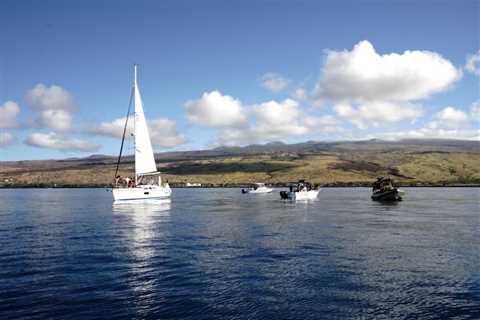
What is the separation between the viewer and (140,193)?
102 m

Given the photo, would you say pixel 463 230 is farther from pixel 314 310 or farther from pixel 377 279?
pixel 314 310

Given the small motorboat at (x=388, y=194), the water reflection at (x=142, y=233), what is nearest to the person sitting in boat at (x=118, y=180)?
the water reflection at (x=142, y=233)

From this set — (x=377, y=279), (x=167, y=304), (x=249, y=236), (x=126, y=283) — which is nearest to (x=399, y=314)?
(x=377, y=279)

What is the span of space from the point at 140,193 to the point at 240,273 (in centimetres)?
7472

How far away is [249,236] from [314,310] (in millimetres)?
25373

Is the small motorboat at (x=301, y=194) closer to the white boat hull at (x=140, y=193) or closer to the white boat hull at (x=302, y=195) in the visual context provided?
the white boat hull at (x=302, y=195)

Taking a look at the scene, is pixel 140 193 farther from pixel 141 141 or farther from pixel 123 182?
pixel 141 141

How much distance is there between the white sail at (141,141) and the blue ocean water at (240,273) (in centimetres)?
4752

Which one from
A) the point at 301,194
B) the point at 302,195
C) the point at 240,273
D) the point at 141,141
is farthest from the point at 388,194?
the point at 240,273

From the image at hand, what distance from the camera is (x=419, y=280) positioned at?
2881 cm

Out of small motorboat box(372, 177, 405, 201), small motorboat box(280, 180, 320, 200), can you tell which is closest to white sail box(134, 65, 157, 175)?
small motorboat box(280, 180, 320, 200)

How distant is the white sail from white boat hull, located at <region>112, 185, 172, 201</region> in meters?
3.86

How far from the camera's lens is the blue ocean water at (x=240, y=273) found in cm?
2311

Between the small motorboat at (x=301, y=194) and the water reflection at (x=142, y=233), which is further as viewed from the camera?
the small motorboat at (x=301, y=194)
